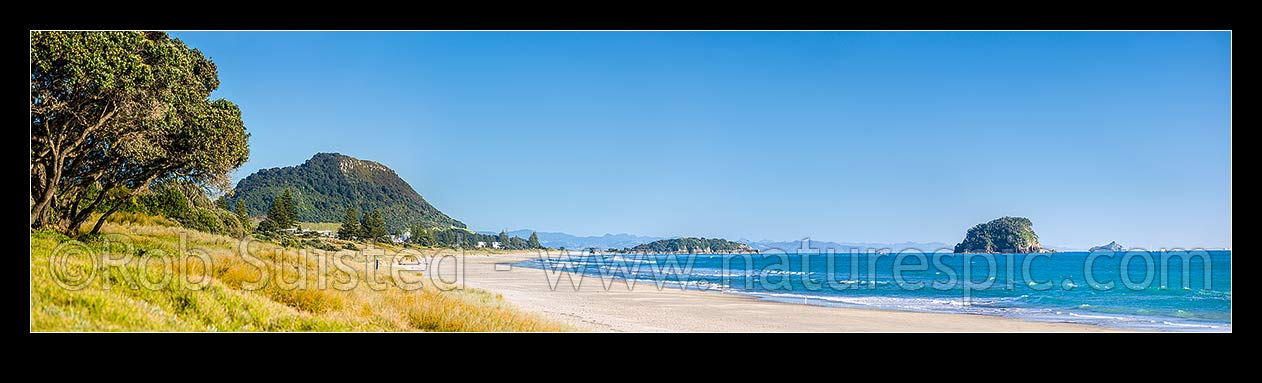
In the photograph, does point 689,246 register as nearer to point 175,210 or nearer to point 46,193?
point 175,210

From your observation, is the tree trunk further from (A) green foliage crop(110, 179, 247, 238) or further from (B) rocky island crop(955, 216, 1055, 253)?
(B) rocky island crop(955, 216, 1055, 253)

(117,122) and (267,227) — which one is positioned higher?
(117,122)

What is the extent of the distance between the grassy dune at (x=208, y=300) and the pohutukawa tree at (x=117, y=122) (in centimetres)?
196

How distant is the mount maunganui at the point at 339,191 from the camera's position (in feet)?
301

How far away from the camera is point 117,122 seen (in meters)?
15.7

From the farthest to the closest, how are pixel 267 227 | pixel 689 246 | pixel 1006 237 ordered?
pixel 689 246 → pixel 1006 237 → pixel 267 227

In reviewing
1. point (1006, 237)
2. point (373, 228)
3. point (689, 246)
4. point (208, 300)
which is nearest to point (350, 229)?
point (373, 228)

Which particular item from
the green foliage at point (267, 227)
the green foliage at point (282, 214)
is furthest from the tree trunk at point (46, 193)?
the green foliage at point (282, 214)

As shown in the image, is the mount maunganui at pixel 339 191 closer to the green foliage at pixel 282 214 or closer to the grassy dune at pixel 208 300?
the green foliage at pixel 282 214

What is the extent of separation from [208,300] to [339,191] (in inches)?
4069
